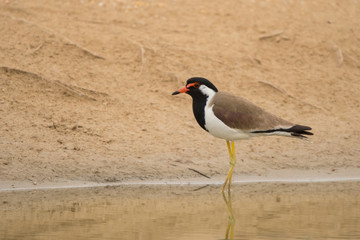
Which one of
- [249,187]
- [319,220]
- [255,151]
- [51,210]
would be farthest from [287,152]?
[51,210]

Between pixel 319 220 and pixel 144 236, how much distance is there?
5.89 ft

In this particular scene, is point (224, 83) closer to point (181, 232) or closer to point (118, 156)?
point (118, 156)

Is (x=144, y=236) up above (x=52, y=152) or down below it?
above

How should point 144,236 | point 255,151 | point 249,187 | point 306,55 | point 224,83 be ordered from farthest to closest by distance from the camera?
point 306,55
point 224,83
point 255,151
point 249,187
point 144,236

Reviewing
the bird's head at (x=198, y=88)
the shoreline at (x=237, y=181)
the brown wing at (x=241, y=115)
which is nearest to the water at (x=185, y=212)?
the shoreline at (x=237, y=181)

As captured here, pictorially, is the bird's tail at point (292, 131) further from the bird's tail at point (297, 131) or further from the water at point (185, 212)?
the water at point (185, 212)

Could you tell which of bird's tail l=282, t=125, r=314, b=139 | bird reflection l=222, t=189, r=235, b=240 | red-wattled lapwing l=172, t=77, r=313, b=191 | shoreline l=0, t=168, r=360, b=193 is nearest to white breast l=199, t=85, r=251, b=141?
red-wattled lapwing l=172, t=77, r=313, b=191

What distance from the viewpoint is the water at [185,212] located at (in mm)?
5965

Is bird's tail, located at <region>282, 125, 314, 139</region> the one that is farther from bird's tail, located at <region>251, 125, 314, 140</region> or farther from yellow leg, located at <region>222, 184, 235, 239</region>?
yellow leg, located at <region>222, 184, 235, 239</region>

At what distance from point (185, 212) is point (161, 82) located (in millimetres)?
4449

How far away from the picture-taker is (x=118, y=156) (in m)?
8.81

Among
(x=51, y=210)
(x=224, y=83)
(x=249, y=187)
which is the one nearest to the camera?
(x=51, y=210)

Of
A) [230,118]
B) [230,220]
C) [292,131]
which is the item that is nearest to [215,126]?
[230,118]

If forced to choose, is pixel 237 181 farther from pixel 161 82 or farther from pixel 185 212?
pixel 161 82
